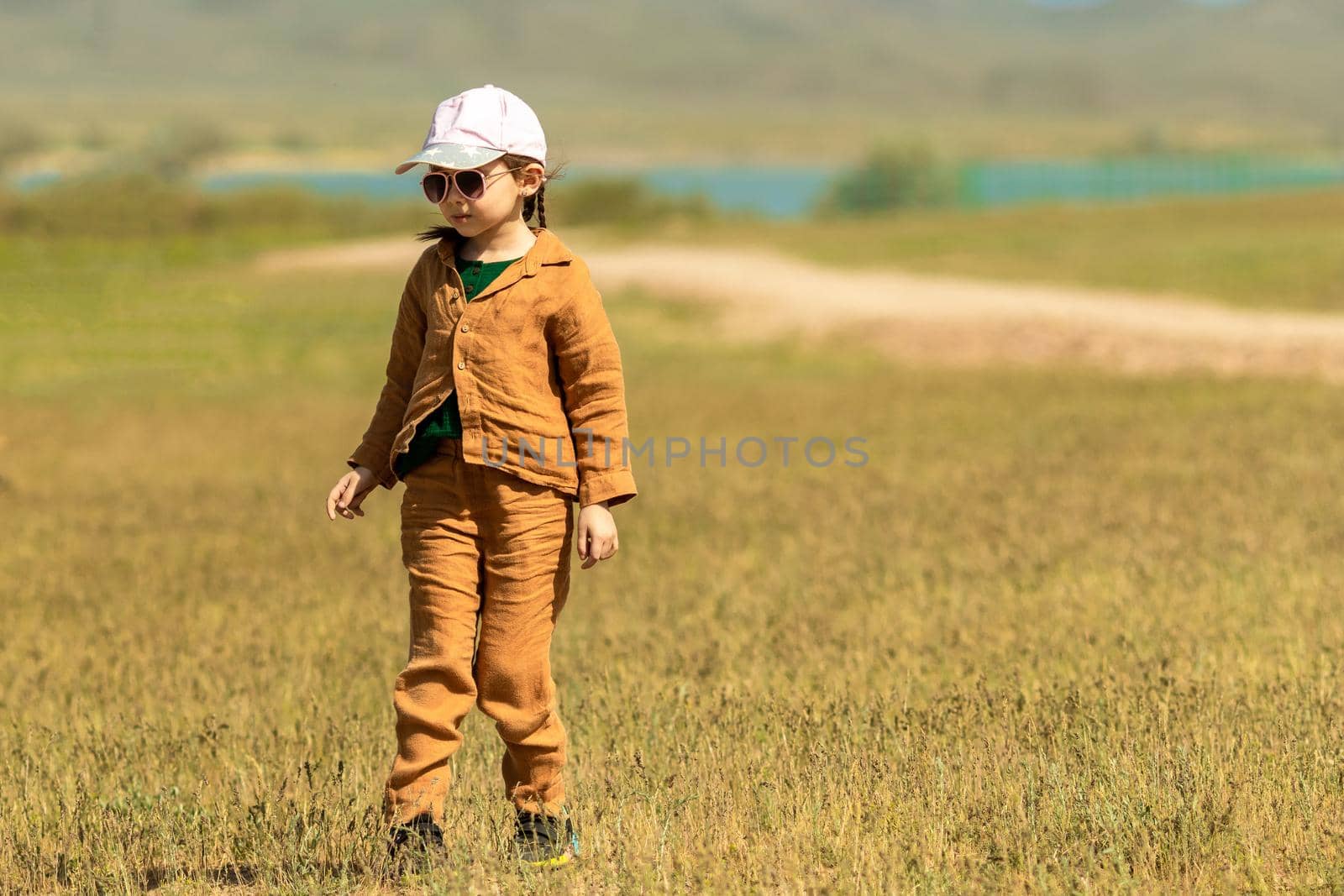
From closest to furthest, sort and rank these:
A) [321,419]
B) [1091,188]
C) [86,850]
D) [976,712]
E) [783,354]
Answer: [86,850] → [976,712] → [321,419] → [783,354] → [1091,188]

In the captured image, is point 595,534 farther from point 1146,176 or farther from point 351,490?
point 1146,176

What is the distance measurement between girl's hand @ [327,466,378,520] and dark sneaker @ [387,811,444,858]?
80cm

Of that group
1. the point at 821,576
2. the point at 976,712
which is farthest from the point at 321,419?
the point at 976,712

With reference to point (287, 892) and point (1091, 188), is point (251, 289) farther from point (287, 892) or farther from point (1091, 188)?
point (1091, 188)

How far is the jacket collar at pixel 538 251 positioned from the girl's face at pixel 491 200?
0.30ft

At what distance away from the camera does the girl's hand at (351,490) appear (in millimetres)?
4344

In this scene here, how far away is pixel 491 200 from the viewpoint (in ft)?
13.7

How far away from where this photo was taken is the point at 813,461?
12.9 m

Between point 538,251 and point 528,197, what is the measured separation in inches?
6.8

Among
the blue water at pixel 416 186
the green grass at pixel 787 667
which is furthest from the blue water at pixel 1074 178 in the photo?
the green grass at pixel 787 667

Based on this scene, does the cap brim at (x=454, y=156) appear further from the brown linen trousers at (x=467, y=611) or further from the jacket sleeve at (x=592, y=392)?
the brown linen trousers at (x=467, y=611)

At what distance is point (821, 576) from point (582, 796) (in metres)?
3.72

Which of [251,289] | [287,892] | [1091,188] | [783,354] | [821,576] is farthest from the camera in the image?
[1091,188]

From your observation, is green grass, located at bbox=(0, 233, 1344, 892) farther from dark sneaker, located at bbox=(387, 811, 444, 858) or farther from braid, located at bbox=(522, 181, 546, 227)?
braid, located at bbox=(522, 181, 546, 227)
